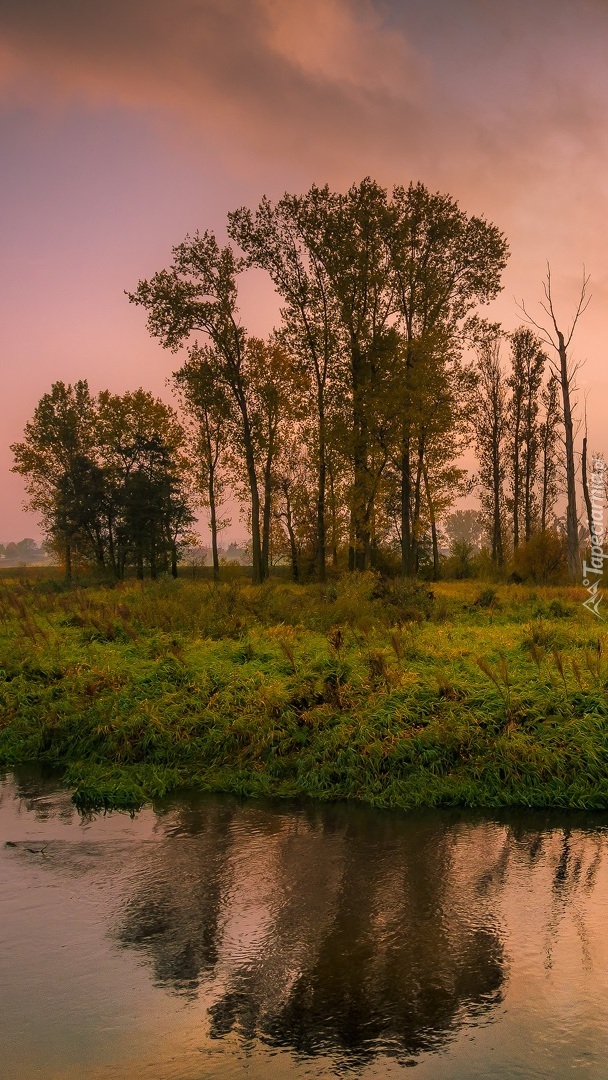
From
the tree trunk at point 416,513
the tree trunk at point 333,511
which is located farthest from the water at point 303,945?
the tree trunk at point 416,513

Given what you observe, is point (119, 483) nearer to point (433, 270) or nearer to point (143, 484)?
point (143, 484)

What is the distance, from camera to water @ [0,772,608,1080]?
4391 mm

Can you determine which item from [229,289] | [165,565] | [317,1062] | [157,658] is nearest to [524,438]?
[229,289]

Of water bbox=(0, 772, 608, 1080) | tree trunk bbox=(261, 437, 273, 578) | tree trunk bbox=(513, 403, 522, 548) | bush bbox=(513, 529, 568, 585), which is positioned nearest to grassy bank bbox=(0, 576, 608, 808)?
water bbox=(0, 772, 608, 1080)

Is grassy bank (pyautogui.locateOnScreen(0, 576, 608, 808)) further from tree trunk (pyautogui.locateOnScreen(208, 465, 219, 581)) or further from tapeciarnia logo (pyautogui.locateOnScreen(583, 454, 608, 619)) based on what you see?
tree trunk (pyautogui.locateOnScreen(208, 465, 219, 581))

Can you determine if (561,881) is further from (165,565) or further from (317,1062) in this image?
(165,565)

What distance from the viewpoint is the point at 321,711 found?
35.1 feet

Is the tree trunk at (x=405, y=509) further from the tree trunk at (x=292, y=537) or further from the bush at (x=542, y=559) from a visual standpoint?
the tree trunk at (x=292, y=537)

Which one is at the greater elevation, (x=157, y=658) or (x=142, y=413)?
(x=142, y=413)

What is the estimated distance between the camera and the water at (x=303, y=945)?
4.39 metres

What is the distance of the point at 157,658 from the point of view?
45.3ft

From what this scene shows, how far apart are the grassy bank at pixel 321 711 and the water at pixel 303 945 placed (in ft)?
2.17

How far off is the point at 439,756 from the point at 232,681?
3657 mm

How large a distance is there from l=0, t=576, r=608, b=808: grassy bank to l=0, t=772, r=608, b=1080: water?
661mm
